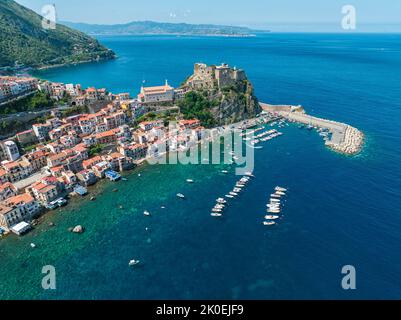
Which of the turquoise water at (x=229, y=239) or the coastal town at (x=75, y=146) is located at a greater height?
the coastal town at (x=75, y=146)

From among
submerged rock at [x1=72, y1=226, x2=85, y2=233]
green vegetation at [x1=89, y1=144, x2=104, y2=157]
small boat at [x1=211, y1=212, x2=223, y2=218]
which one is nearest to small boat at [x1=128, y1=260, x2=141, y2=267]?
submerged rock at [x1=72, y1=226, x2=85, y2=233]

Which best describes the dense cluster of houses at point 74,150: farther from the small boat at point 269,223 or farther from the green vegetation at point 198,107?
the small boat at point 269,223

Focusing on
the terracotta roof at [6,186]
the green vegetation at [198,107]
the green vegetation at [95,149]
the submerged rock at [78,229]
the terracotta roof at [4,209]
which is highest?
the green vegetation at [198,107]

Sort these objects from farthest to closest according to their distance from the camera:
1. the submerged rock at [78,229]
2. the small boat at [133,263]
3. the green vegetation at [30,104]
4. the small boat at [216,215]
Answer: the green vegetation at [30,104] < the small boat at [216,215] < the submerged rock at [78,229] < the small boat at [133,263]

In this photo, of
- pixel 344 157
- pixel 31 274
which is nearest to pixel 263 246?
pixel 31 274

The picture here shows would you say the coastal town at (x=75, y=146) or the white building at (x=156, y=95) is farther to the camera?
the white building at (x=156, y=95)

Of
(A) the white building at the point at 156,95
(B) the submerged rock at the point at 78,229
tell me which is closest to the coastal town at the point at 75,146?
(A) the white building at the point at 156,95

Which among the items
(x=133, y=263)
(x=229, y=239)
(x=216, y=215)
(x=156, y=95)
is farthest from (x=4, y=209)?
(x=156, y=95)

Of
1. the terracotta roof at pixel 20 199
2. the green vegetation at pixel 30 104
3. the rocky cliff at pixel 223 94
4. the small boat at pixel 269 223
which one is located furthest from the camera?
the rocky cliff at pixel 223 94
